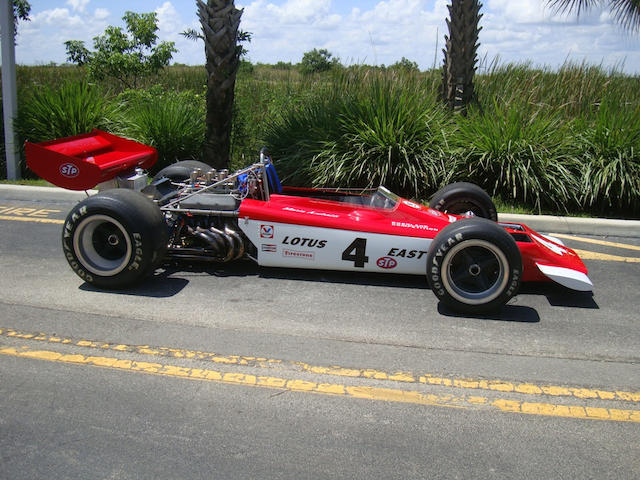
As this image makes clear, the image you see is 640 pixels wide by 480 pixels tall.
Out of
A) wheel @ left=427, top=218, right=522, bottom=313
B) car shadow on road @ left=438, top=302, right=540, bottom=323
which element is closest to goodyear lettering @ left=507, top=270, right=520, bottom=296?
wheel @ left=427, top=218, right=522, bottom=313

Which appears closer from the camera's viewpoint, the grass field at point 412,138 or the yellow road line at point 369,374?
the yellow road line at point 369,374

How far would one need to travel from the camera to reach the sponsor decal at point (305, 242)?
527cm

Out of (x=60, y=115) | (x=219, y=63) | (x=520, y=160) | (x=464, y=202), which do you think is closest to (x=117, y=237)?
(x=464, y=202)

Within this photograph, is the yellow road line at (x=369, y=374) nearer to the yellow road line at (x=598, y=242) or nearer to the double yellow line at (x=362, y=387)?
the double yellow line at (x=362, y=387)

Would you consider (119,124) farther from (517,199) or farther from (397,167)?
(517,199)

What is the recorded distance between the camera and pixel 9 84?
9.87 metres

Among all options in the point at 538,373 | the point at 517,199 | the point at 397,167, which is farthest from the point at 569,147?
the point at 538,373

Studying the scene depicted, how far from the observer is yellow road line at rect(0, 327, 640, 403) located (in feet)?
12.0

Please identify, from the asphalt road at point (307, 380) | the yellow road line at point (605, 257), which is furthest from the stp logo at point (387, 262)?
the yellow road line at point (605, 257)

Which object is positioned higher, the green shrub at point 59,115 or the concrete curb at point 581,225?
the green shrub at point 59,115

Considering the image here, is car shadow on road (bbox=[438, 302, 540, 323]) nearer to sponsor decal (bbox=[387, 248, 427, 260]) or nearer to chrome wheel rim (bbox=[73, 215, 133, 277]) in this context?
sponsor decal (bbox=[387, 248, 427, 260])

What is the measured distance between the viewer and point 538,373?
153 inches

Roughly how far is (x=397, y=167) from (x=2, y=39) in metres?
6.51

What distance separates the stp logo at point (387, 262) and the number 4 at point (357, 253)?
112mm
